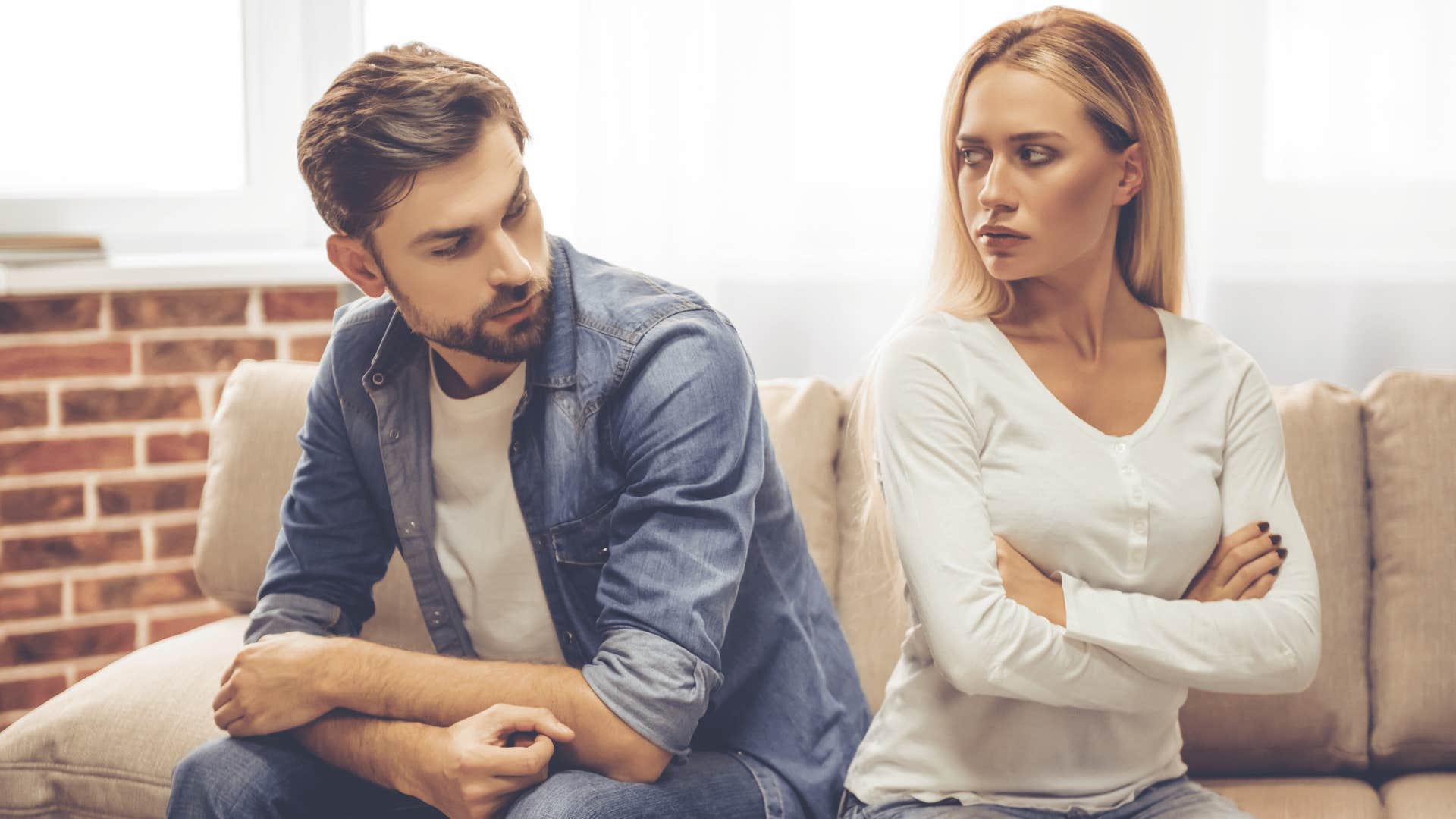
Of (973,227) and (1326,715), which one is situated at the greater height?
(973,227)

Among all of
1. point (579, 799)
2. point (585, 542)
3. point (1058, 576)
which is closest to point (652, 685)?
point (579, 799)

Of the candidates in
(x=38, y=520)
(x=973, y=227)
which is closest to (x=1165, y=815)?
(x=973, y=227)

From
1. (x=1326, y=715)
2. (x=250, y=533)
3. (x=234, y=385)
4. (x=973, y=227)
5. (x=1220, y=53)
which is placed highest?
(x=1220, y=53)

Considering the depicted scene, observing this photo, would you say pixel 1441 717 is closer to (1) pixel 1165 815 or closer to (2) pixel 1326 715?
(2) pixel 1326 715

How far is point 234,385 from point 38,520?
1.94 ft

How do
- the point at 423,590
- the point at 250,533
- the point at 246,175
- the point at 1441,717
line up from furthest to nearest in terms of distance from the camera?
the point at 246,175 → the point at 250,533 → the point at 1441,717 → the point at 423,590

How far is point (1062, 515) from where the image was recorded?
1.31 meters

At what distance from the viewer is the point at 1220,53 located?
2.18 m

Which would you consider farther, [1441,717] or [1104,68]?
[1441,717]

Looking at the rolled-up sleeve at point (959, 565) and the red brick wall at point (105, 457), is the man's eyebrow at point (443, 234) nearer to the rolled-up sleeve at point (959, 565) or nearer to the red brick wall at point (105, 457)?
the rolled-up sleeve at point (959, 565)

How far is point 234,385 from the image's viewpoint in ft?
6.28

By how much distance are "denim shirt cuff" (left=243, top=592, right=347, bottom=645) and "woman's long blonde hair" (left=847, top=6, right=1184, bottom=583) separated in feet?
2.28

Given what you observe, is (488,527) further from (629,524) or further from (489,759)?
(489,759)

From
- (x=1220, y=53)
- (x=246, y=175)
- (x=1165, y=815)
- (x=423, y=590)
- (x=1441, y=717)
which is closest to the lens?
(x=1165, y=815)
